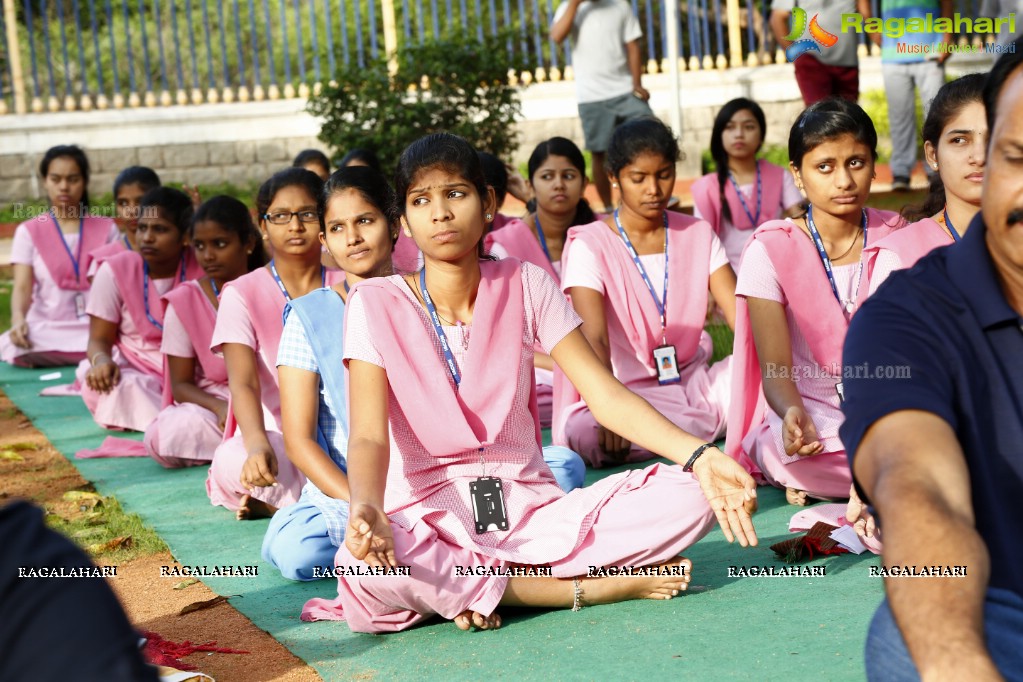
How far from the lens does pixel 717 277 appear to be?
5.46 meters

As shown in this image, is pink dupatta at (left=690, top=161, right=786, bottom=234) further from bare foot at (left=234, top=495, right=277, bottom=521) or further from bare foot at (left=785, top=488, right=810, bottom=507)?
bare foot at (left=234, top=495, right=277, bottom=521)

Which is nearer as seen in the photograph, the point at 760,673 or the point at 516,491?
the point at 760,673

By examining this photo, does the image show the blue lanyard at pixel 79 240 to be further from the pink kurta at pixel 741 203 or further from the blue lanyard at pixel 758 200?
the blue lanyard at pixel 758 200

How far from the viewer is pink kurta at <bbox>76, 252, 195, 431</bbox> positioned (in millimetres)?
6535

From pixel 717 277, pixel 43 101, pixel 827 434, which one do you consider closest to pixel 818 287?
pixel 827 434

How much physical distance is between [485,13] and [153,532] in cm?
1104

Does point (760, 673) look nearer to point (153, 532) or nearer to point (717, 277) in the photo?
point (153, 532)

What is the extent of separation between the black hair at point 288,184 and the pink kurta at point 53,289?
12.6ft

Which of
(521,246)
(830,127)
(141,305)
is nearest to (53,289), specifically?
(141,305)

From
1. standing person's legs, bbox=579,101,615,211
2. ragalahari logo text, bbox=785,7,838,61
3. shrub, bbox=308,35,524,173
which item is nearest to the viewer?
ragalahari logo text, bbox=785,7,838,61

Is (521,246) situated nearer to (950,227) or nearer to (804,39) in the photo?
(950,227)

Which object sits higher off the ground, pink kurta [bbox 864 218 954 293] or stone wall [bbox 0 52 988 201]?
stone wall [bbox 0 52 988 201]

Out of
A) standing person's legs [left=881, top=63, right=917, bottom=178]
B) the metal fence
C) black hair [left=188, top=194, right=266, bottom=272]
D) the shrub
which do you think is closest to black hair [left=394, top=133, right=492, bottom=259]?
black hair [left=188, top=194, right=266, bottom=272]

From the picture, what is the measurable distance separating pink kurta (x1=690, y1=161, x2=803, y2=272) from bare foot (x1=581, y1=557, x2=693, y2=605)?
409 cm
